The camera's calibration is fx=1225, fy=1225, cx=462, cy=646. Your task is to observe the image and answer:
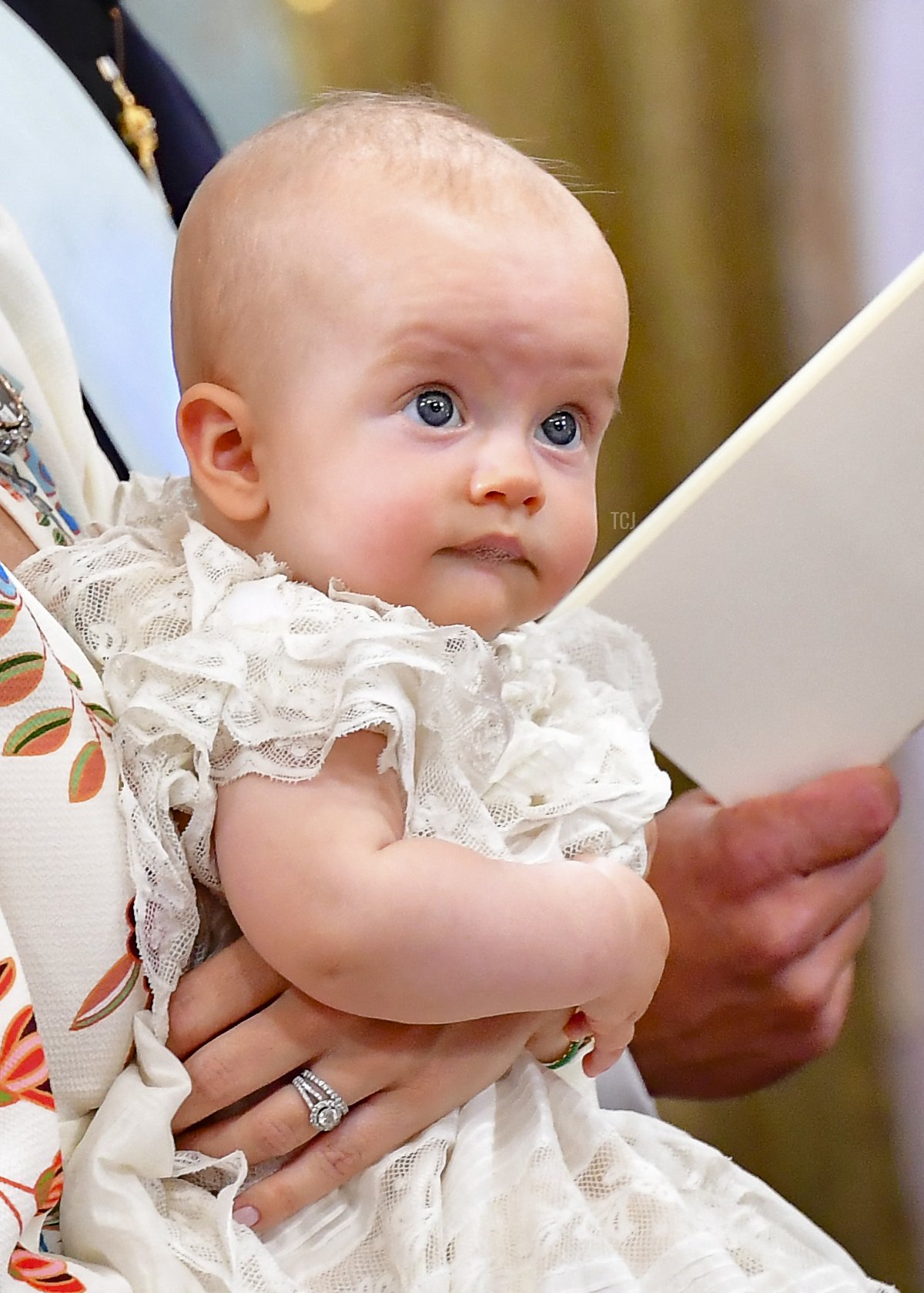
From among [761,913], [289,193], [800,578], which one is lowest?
[761,913]

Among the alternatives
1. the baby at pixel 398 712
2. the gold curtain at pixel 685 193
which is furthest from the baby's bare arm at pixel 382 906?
the gold curtain at pixel 685 193

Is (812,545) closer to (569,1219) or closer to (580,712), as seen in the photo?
(580,712)

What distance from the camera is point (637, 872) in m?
0.56

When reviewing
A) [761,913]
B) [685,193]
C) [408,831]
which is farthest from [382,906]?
[685,193]

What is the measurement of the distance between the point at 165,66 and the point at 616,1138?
96 cm

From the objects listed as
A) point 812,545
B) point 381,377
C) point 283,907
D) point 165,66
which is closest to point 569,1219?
point 283,907

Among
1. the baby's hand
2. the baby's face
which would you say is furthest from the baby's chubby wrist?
the baby's face

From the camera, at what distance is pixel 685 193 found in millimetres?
1395

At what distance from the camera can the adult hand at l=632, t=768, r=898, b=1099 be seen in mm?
926

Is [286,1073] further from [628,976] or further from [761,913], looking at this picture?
[761,913]

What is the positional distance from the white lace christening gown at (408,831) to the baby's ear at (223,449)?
2 cm

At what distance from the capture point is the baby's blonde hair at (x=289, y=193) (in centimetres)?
51

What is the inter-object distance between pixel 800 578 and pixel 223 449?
481mm

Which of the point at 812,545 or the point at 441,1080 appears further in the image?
the point at 812,545
